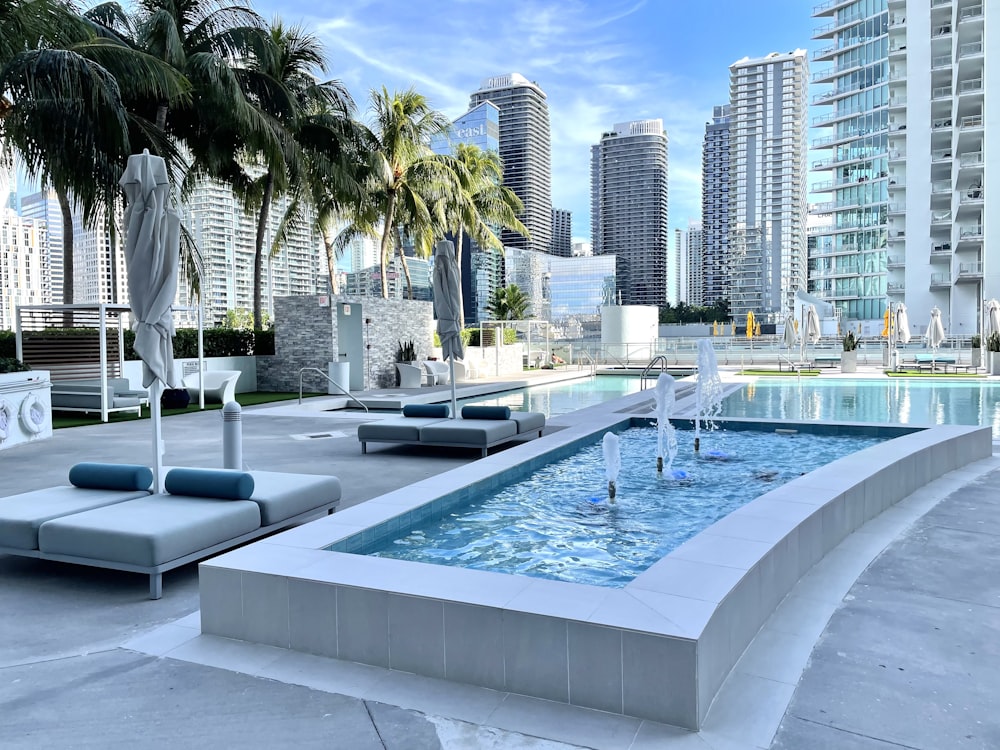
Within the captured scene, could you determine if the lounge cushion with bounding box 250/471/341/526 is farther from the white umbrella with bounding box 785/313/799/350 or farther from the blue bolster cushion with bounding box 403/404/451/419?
the white umbrella with bounding box 785/313/799/350

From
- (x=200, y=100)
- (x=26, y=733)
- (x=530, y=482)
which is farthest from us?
(x=200, y=100)

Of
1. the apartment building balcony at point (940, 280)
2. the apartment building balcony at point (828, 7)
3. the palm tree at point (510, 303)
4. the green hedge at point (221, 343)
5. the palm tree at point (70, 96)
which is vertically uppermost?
the apartment building balcony at point (828, 7)

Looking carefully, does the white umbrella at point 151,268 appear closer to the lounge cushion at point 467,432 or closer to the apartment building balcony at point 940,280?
the lounge cushion at point 467,432

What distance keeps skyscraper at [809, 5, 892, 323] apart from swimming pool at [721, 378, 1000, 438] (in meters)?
44.5

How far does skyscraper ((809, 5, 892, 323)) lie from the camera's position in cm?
5950

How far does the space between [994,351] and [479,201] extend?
20027 millimetres

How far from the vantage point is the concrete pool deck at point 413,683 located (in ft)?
9.23

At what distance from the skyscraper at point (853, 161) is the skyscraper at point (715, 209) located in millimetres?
50285

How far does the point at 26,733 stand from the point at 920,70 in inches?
2346

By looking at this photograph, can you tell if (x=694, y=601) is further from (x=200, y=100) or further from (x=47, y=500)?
(x=200, y=100)

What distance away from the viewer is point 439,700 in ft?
10.1

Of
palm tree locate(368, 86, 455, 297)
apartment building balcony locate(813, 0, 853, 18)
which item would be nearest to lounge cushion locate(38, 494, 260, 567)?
palm tree locate(368, 86, 455, 297)

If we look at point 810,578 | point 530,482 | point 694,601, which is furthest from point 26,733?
point 530,482

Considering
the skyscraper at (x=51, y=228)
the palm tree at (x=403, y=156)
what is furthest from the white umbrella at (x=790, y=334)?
the skyscraper at (x=51, y=228)
